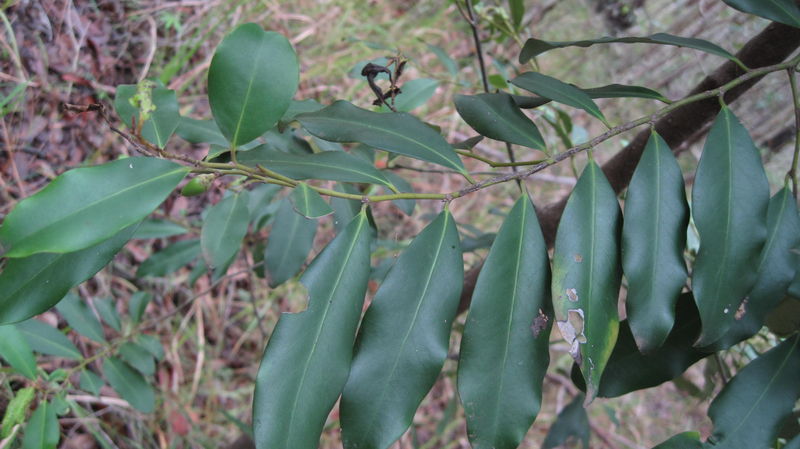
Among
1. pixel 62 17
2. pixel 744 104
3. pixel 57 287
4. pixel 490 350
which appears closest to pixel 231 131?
pixel 57 287

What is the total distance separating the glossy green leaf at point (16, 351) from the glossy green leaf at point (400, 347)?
64cm

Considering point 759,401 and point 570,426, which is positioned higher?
point 759,401

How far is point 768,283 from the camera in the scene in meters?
0.56

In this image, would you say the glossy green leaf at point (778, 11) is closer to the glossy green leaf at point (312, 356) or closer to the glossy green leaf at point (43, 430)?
the glossy green leaf at point (312, 356)

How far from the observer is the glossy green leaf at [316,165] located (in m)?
0.58

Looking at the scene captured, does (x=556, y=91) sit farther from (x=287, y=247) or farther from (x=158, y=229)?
(x=158, y=229)

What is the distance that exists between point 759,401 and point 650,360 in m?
0.12

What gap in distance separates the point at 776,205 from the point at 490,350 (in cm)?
36

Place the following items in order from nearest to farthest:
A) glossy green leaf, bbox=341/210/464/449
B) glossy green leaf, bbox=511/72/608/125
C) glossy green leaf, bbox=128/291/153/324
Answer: glossy green leaf, bbox=341/210/464/449, glossy green leaf, bbox=511/72/608/125, glossy green leaf, bbox=128/291/153/324

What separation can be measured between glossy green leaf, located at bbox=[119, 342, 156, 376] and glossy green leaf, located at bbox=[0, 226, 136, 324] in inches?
24.1

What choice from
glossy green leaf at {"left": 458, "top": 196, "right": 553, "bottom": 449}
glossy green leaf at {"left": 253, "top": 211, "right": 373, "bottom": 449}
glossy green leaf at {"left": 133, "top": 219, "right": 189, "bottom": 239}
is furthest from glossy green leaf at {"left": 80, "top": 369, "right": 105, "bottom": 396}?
glossy green leaf at {"left": 458, "top": 196, "right": 553, "bottom": 449}

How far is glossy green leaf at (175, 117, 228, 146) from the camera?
2.52ft

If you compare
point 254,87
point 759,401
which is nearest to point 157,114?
point 254,87

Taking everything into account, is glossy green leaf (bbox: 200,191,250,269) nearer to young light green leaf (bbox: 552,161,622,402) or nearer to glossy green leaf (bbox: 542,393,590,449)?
young light green leaf (bbox: 552,161,622,402)
